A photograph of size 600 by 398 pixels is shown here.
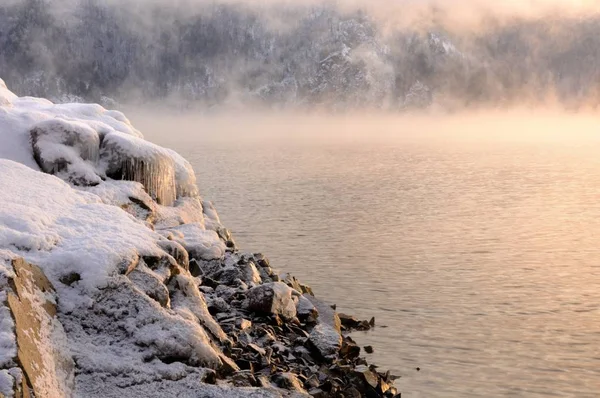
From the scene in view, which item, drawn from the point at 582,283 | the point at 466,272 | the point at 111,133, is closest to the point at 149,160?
the point at 111,133

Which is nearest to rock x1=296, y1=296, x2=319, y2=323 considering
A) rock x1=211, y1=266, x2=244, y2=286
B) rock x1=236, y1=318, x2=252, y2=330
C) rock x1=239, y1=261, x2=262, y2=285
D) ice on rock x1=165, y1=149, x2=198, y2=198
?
rock x1=239, y1=261, x2=262, y2=285

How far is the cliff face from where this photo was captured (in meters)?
14.5

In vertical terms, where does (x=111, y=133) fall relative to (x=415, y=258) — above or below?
above

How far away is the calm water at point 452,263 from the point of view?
22531 millimetres

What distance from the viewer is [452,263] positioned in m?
36.0

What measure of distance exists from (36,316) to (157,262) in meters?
3.91

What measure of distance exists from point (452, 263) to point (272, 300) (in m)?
16.7

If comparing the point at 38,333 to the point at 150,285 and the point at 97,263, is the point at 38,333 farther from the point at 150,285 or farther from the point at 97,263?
the point at 150,285

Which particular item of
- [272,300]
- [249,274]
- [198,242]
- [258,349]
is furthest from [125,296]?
[249,274]

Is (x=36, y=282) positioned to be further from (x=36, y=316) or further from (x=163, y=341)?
(x=163, y=341)

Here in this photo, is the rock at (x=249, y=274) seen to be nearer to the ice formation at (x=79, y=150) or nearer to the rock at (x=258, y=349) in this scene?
the ice formation at (x=79, y=150)

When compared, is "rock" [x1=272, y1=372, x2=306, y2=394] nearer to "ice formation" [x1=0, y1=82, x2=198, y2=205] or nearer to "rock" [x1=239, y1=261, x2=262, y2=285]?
"rock" [x1=239, y1=261, x2=262, y2=285]

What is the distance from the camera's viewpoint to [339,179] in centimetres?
8025

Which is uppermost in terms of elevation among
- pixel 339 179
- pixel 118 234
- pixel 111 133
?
pixel 111 133
